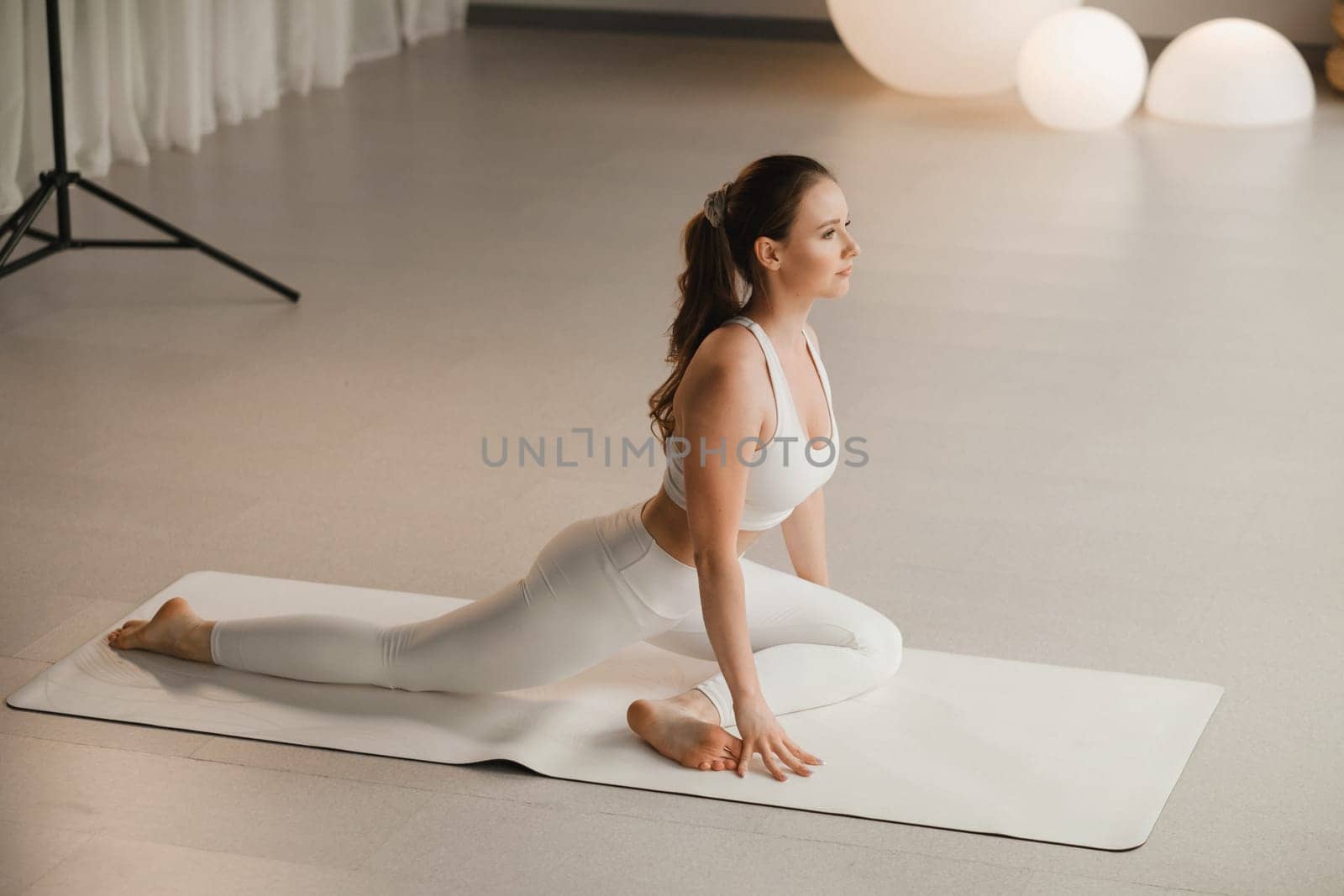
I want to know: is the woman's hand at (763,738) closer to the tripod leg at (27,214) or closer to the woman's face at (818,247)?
the woman's face at (818,247)

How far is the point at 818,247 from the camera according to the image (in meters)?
1.93

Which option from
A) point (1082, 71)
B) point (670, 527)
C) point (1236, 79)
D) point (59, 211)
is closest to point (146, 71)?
point (59, 211)

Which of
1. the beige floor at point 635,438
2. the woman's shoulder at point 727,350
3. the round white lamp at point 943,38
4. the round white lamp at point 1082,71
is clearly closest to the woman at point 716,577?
the woman's shoulder at point 727,350

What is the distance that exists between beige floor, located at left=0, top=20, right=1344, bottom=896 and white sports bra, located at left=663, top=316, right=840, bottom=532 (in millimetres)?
355

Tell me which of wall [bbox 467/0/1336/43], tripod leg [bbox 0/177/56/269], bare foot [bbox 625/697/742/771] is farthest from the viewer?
wall [bbox 467/0/1336/43]

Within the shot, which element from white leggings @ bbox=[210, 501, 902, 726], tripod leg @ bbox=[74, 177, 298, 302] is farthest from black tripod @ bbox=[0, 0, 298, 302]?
white leggings @ bbox=[210, 501, 902, 726]

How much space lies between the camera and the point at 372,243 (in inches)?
173

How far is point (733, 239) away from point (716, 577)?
0.40 m

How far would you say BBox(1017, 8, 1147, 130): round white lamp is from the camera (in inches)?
219

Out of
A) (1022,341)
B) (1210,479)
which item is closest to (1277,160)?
(1022,341)

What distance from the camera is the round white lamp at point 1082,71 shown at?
18.3 ft

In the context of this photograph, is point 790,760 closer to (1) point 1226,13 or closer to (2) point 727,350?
(2) point 727,350

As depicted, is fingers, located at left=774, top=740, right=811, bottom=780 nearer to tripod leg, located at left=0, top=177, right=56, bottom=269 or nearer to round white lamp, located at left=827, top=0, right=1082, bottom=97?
tripod leg, located at left=0, top=177, right=56, bottom=269

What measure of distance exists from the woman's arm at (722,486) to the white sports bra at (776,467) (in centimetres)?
2
